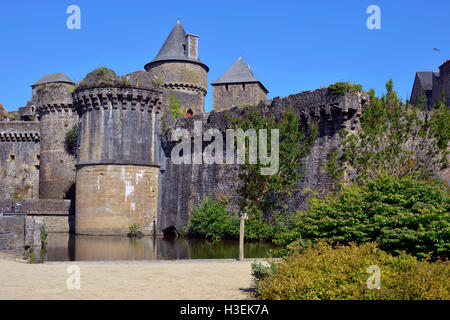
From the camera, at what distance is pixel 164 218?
2773 cm

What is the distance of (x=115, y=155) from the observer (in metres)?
26.7

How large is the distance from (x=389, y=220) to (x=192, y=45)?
106ft

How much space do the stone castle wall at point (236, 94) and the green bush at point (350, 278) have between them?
116ft

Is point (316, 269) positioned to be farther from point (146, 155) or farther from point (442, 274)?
point (146, 155)

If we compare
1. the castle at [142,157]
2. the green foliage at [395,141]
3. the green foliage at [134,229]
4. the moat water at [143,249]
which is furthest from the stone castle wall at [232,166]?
the moat water at [143,249]

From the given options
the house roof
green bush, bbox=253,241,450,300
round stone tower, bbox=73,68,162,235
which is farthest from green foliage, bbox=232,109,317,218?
the house roof

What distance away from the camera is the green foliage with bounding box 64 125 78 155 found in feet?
117

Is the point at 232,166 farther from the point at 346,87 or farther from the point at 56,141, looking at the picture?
the point at 56,141

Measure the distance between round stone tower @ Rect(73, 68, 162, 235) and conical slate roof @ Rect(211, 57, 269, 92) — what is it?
57.9 feet

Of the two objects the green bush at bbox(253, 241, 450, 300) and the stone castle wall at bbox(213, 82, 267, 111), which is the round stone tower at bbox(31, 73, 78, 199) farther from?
the green bush at bbox(253, 241, 450, 300)

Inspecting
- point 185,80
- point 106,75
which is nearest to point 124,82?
point 106,75

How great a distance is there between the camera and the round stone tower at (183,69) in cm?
3819
